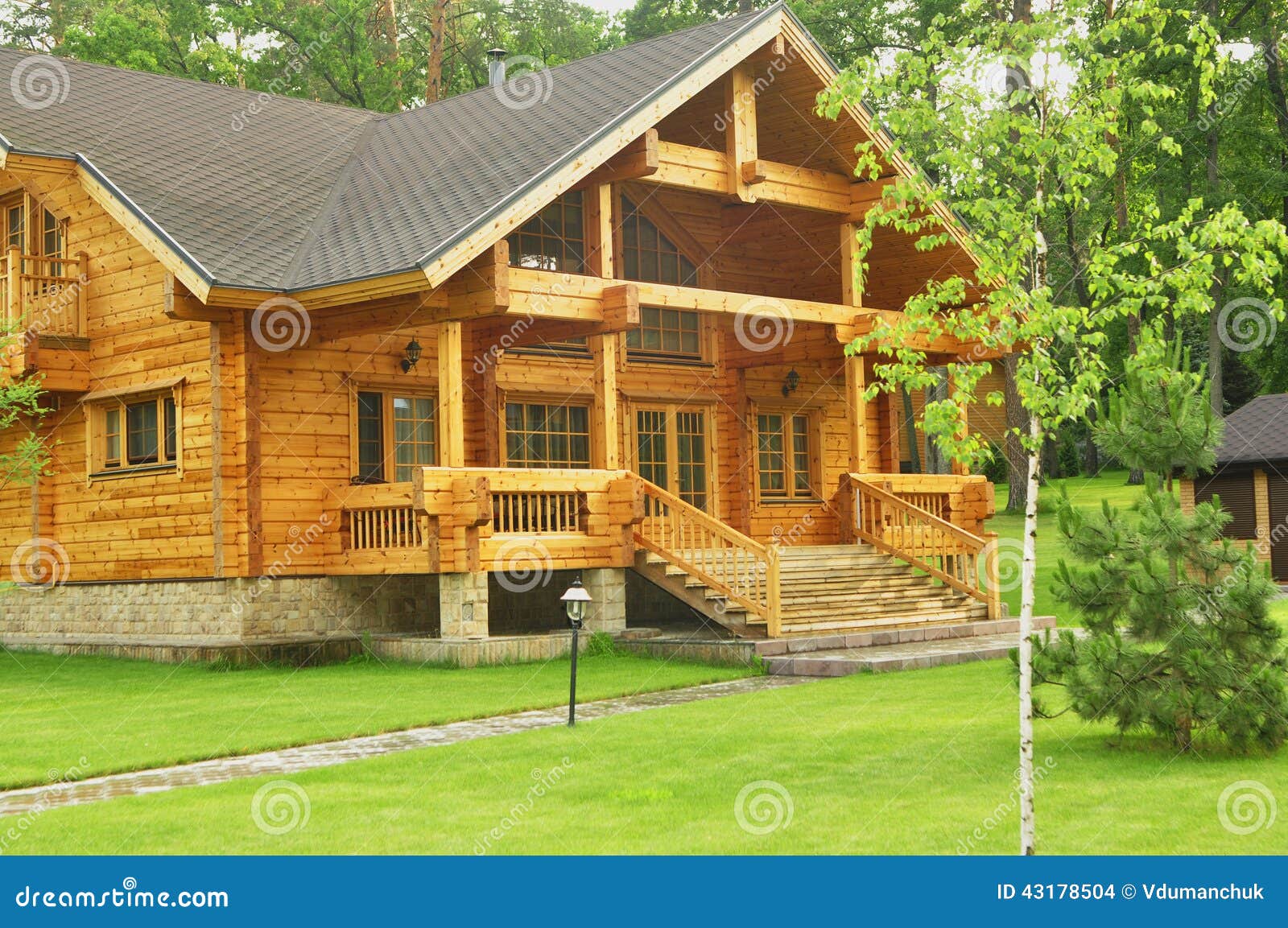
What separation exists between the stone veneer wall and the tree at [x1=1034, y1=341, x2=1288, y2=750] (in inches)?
414

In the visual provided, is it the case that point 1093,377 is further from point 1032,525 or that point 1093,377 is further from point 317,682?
point 317,682

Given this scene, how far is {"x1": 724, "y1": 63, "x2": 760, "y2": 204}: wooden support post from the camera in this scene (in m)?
20.3

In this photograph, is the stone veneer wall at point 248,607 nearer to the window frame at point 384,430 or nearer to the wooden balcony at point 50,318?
the window frame at point 384,430

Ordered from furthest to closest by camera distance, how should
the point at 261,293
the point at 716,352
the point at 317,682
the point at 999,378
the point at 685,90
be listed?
the point at 999,378
the point at 716,352
the point at 685,90
the point at 261,293
the point at 317,682

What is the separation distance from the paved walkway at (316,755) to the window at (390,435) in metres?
6.63

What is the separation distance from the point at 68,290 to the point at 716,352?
967 centimetres

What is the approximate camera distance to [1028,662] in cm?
761

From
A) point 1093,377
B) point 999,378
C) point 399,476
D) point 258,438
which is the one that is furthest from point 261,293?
point 999,378

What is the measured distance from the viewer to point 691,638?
17750 mm

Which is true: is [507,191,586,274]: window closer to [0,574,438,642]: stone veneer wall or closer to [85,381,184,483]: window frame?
[0,574,438,642]: stone veneer wall
